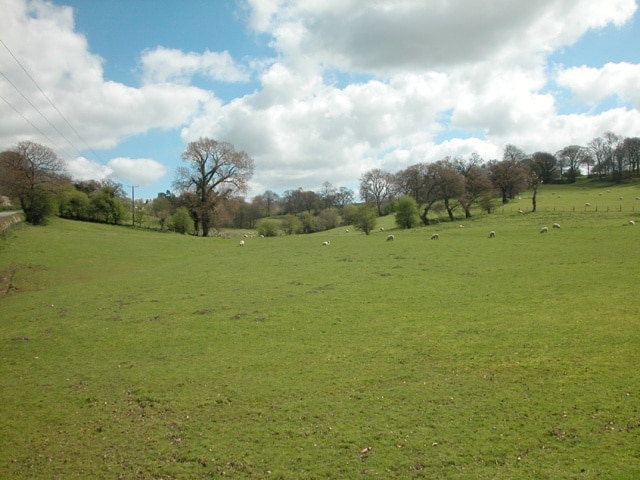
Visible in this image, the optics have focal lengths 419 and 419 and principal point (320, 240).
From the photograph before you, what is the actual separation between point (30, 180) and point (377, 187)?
8121 centimetres

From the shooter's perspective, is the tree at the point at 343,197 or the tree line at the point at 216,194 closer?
the tree line at the point at 216,194

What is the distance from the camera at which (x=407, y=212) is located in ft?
219

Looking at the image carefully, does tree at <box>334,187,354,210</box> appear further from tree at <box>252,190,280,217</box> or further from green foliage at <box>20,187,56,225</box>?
green foliage at <box>20,187,56,225</box>

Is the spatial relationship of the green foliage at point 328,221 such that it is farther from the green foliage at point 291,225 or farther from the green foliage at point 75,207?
the green foliage at point 75,207

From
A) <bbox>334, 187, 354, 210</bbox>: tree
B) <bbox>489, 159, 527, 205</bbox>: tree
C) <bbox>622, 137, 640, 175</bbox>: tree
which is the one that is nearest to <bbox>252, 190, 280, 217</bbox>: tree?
<bbox>334, 187, 354, 210</bbox>: tree

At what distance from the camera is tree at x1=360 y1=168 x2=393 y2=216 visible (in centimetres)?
11131

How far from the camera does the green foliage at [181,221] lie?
6244cm

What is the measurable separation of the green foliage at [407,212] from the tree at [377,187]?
41.4 m

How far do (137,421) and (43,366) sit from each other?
5.72 m

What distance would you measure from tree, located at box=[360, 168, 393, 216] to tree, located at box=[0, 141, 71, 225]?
248ft

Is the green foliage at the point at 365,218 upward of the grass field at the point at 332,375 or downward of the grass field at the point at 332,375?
upward

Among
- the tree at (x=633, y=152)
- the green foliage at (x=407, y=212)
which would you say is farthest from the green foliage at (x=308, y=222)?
the tree at (x=633, y=152)

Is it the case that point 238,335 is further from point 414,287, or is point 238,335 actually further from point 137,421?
point 414,287

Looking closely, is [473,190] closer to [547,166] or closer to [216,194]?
[216,194]
